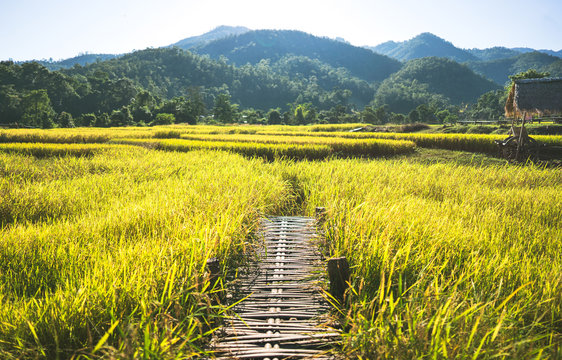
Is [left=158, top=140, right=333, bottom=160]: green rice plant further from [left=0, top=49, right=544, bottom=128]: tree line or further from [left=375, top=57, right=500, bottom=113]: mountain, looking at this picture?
[left=375, top=57, right=500, bottom=113]: mountain

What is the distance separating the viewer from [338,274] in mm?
1992

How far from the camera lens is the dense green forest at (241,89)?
43500 millimetres

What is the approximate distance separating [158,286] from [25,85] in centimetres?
6222

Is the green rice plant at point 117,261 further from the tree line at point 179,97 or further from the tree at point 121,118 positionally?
the tree line at point 179,97

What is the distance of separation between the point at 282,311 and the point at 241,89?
324 feet

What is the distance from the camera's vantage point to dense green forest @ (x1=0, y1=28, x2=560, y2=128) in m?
43.5

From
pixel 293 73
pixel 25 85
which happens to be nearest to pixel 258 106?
pixel 293 73

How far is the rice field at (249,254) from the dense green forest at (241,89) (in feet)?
130

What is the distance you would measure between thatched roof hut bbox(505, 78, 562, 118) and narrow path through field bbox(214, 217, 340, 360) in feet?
39.5

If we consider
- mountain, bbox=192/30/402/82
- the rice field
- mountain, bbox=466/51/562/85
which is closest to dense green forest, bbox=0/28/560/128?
mountain, bbox=192/30/402/82

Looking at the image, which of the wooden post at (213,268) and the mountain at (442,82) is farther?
the mountain at (442,82)

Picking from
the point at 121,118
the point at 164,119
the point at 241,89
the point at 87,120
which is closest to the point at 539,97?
the point at 164,119

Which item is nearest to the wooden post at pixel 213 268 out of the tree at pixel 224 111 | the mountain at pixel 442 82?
the tree at pixel 224 111

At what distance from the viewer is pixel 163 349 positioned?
1197mm
